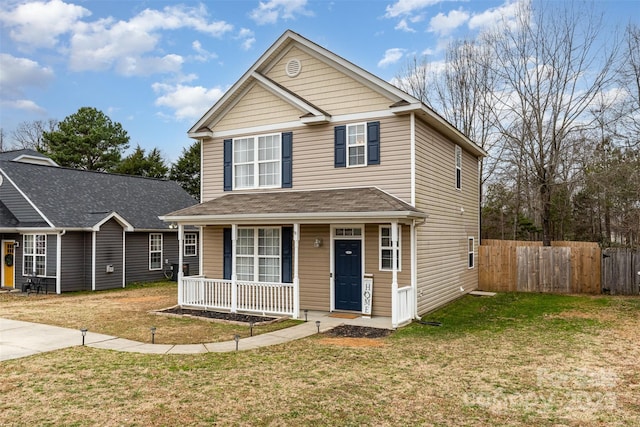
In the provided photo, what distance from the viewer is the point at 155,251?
2245cm

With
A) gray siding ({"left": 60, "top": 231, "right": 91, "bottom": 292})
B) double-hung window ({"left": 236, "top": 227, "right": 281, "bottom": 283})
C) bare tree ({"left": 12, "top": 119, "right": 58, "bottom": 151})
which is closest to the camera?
double-hung window ({"left": 236, "top": 227, "right": 281, "bottom": 283})

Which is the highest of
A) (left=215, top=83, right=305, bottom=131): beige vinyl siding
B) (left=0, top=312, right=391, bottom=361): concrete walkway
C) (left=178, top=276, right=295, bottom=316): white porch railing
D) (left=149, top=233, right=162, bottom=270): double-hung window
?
(left=215, top=83, right=305, bottom=131): beige vinyl siding

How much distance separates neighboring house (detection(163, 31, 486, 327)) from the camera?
12.1 meters

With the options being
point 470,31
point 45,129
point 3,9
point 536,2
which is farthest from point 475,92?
point 45,129

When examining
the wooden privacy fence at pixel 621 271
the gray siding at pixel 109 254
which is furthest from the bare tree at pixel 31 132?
the wooden privacy fence at pixel 621 271

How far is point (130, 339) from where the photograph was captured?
32.3 feet

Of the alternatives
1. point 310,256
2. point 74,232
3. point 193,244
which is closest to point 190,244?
point 193,244

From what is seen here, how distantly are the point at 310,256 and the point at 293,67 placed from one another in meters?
5.91

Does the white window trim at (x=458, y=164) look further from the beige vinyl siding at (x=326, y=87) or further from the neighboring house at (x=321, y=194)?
the beige vinyl siding at (x=326, y=87)

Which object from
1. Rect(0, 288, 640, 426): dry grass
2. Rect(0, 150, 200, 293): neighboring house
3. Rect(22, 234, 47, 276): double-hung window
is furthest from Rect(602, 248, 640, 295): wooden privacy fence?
Rect(22, 234, 47, 276): double-hung window

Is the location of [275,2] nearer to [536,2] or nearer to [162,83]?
[536,2]

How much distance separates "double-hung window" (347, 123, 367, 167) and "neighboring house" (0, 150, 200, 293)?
28.5ft

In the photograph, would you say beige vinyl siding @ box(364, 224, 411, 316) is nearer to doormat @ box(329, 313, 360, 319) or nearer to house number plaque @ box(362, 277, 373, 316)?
house number plaque @ box(362, 277, 373, 316)

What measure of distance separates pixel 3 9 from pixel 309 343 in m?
19.2
